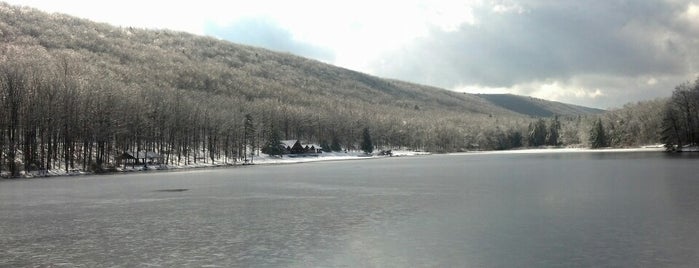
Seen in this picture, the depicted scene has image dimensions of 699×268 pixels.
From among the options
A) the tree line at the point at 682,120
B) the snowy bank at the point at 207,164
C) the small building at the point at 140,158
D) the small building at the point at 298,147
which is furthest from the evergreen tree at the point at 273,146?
the tree line at the point at 682,120

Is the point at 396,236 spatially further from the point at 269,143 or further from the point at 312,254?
the point at 269,143

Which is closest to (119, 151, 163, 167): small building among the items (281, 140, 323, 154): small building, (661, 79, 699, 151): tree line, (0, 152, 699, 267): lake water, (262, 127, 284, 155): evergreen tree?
(262, 127, 284, 155): evergreen tree

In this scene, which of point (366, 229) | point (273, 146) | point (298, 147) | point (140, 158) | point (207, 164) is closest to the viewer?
point (366, 229)

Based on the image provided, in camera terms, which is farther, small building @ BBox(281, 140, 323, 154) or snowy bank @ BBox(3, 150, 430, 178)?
small building @ BBox(281, 140, 323, 154)

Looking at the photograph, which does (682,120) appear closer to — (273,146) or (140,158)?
(273,146)

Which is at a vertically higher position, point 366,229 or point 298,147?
point 298,147

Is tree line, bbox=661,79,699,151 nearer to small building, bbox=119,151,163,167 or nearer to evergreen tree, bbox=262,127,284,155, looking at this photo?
evergreen tree, bbox=262,127,284,155

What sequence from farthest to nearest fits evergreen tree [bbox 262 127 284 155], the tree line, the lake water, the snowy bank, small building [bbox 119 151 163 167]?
evergreen tree [bbox 262 127 284 155] < the tree line < small building [bbox 119 151 163 167] < the snowy bank < the lake water

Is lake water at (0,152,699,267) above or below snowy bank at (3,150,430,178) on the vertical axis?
below

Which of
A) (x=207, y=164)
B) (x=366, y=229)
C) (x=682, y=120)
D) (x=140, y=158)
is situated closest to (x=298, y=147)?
(x=207, y=164)

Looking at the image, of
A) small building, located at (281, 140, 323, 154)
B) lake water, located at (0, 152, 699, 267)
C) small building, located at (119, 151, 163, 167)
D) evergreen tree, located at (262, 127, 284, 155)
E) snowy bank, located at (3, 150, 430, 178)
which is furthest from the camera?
small building, located at (281, 140, 323, 154)

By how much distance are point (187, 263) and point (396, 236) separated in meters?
10.5

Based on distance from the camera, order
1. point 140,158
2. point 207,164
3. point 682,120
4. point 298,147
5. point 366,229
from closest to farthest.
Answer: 1. point 366,229
2. point 140,158
3. point 207,164
4. point 682,120
5. point 298,147

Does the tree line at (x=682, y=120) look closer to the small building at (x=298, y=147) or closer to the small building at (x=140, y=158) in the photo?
the small building at (x=298, y=147)
